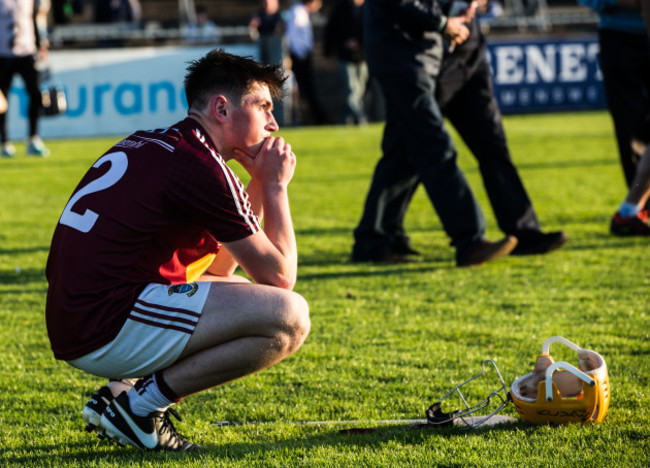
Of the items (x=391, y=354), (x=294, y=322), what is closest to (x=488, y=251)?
(x=391, y=354)

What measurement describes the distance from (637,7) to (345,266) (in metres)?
2.62

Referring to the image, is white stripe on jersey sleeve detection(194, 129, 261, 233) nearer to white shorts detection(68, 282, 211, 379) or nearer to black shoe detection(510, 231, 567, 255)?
white shorts detection(68, 282, 211, 379)

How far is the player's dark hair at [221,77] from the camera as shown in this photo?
2938 mm

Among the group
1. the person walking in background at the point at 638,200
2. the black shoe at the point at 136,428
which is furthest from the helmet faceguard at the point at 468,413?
the person walking in background at the point at 638,200

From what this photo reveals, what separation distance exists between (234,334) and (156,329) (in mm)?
224

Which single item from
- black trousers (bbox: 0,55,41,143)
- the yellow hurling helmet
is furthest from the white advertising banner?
the yellow hurling helmet

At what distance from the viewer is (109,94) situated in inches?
619

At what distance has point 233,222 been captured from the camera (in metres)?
2.78

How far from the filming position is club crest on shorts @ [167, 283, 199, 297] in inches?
110

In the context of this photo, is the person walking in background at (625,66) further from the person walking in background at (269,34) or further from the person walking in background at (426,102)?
the person walking in background at (269,34)

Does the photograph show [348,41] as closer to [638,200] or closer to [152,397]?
[638,200]

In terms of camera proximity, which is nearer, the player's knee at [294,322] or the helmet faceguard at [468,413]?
the player's knee at [294,322]

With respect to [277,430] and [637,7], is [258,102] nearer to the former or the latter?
[277,430]

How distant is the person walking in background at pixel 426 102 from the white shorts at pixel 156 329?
2.84 m
